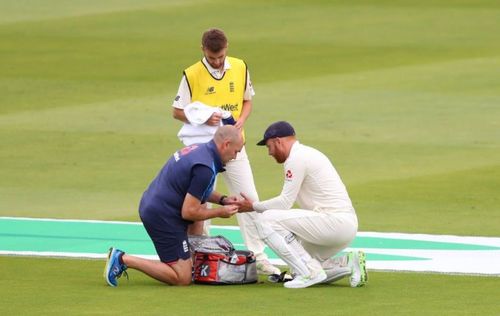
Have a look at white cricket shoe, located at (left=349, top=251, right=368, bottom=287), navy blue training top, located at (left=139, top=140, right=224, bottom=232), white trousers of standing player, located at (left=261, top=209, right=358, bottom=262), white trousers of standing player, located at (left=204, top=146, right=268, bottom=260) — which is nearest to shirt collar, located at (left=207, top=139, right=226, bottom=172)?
navy blue training top, located at (left=139, top=140, right=224, bottom=232)

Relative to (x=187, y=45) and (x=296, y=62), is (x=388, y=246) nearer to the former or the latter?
(x=296, y=62)

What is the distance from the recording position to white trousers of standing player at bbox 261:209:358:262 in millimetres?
11844

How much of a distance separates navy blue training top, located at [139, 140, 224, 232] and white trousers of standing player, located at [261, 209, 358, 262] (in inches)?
24.6

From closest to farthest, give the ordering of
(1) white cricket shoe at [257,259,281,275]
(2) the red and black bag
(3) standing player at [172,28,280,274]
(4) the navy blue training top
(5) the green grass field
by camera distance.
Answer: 1. (5) the green grass field
2. (4) the navy blue training top
3. (2) the red and black bag
4. (1) white cricket shoe at [257,259,281,275]
5. (3) standing player at [172,28,280,274]

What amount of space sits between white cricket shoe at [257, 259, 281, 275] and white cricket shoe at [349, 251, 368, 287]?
35.9 inches

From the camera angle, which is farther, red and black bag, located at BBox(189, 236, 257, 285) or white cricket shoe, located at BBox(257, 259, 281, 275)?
white cricket shoe, located at BBox(257, 259, 281, 275)

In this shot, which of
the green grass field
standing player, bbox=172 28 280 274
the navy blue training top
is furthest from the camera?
standing player, bbox=172 28 280 274

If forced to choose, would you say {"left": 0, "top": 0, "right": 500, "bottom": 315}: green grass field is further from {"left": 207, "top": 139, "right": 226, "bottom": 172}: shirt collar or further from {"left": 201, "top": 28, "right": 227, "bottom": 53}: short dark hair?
{"left": 201, "top": 28, "right": 227, "bottom": 53}: short dark hair

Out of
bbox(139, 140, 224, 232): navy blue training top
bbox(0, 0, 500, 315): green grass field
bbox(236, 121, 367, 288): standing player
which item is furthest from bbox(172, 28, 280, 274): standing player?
bbox(0, 0, 500, 315): green grass field

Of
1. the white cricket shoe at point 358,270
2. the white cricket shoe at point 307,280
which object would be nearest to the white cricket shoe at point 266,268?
the white cricket shoe at point 307,280

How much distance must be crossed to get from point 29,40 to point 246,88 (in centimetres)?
1568

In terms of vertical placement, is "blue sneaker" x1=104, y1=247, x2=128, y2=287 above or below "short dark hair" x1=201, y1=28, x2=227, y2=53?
below

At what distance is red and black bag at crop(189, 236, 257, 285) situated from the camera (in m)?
12.0

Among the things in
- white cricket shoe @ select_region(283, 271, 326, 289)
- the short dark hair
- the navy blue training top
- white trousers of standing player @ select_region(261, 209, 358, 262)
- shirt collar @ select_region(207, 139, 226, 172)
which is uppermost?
the short dark hair
